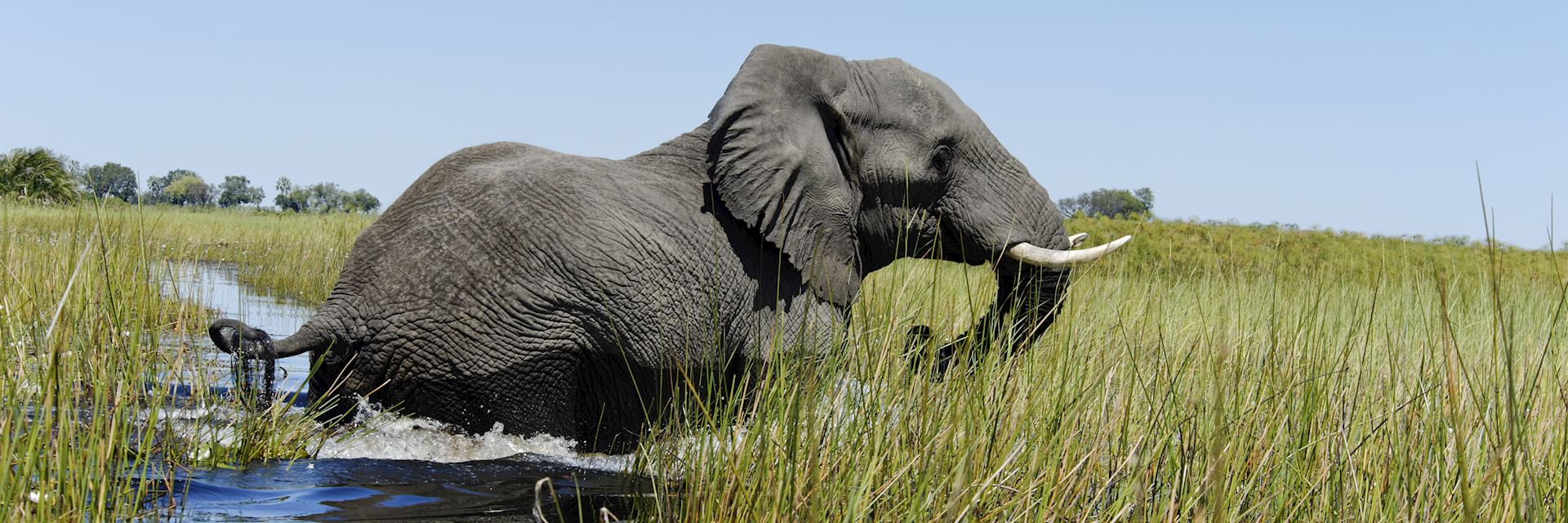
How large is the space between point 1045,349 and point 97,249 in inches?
157

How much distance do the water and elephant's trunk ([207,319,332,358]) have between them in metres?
0.16

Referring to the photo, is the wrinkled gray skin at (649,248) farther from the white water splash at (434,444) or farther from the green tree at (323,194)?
the green tree at (323,194)

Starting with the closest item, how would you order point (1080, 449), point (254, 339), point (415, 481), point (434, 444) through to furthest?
1. point (1080, 449)
2. point (415, 481)
3. point (254, 339)
4. point (434, 444)

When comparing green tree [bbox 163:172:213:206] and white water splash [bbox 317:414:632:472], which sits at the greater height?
green tree [bbox 163:172:213:206]

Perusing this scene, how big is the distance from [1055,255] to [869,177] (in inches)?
38.3

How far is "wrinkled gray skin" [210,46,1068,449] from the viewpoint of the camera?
195 inches

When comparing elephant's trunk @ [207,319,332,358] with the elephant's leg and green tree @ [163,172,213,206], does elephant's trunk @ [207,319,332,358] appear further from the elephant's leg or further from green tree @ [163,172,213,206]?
green tree @ [163,172,213,206]

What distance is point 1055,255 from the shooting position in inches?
241

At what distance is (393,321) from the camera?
4.96 m

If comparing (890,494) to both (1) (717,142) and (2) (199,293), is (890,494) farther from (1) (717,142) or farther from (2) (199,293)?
(2) (199,293)

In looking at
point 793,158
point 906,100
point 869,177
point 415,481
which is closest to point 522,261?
point 415,481

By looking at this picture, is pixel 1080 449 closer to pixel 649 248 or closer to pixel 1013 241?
pixel 649 248

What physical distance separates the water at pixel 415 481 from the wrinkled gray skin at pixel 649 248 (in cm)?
11

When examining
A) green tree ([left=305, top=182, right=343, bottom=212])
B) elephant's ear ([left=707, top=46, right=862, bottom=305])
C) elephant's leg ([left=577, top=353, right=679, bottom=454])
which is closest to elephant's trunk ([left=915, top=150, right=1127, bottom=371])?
elephant's ear ([left=707, top=46, right=862, bottom=305])
